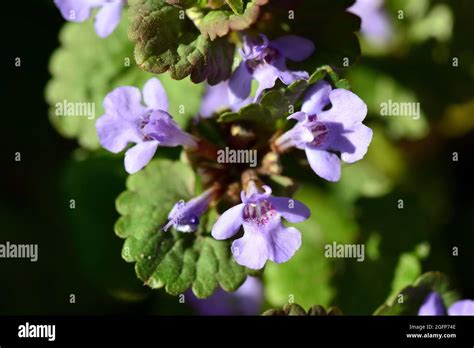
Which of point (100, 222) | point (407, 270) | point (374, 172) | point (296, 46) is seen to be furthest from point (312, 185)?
point (296, 46)

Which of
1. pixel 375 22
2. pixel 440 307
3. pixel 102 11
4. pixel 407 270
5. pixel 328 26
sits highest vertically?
pixel 375 22

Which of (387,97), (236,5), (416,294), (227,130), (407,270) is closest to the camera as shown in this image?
(236,5)

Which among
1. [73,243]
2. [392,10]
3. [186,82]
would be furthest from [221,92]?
[392,10]

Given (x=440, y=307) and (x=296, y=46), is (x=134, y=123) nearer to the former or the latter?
(x=296, y=46)

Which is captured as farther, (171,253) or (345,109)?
(171,253)

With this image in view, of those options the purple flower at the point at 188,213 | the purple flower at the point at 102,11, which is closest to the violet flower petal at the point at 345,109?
the purple flower at the point at 188,213

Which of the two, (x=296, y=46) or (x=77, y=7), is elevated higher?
(x=77, y=7)
